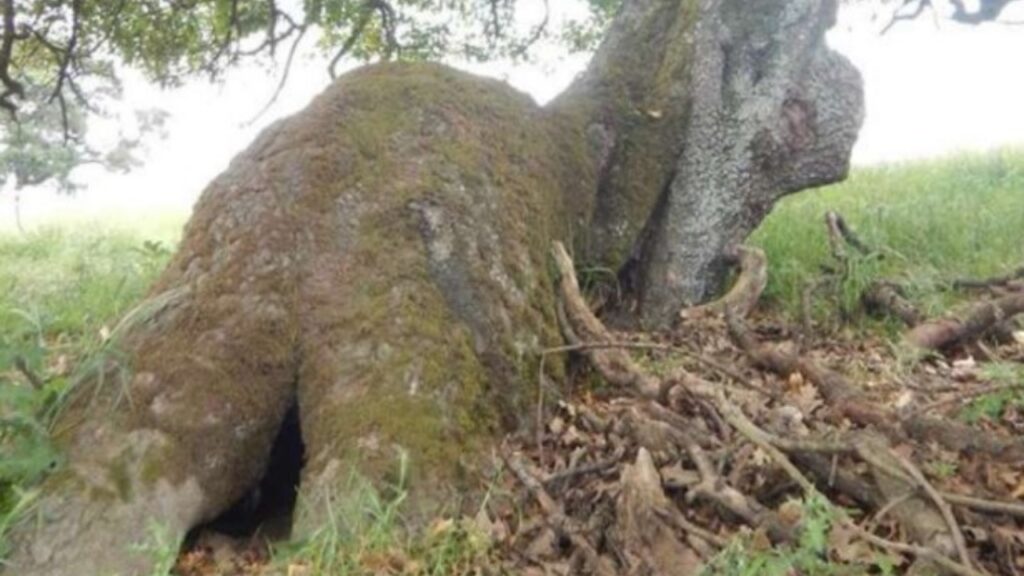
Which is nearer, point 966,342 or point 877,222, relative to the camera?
point 966,342

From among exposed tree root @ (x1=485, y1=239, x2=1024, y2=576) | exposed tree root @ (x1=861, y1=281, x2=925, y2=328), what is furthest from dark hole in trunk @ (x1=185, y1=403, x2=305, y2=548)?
exposed tree root @ (x1=861, y1=281, x2=925, y2=328)

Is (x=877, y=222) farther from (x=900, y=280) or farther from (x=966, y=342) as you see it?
(x=966, y=342)

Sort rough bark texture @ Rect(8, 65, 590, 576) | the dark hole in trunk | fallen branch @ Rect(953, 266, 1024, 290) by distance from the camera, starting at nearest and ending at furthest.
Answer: rough bark texture @ Rect(8, 65, 590, 576) → the dark hole in trunk → fallen branch @ Rect(953, 266, 1024, 290)

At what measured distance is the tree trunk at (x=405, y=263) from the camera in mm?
2955

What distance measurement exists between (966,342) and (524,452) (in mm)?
2082

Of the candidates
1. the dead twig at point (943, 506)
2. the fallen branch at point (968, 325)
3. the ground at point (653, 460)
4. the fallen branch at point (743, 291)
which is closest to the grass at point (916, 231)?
the ground at point (653, 460)

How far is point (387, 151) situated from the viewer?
12.7ft

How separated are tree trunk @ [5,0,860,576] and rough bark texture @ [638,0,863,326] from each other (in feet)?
0.04

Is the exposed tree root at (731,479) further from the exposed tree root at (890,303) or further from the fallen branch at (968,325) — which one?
the exposed tree root at (890,303)

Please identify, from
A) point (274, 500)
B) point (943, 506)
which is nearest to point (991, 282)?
point (943, 506)

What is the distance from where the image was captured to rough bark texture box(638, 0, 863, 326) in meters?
4.86

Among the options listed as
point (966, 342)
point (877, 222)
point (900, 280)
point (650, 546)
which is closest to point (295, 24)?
point (877, 222)

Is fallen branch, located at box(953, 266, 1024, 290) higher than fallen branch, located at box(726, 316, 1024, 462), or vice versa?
fallen branch, located at box(726, 316, 1024, 462)

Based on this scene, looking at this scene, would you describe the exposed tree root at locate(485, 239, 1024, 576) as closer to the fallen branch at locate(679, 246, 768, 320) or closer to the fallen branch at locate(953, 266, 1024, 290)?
the fallen branch at locate(679, 246, 768, 320)
